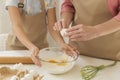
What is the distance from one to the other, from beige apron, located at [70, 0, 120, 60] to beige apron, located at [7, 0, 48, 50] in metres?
0.29

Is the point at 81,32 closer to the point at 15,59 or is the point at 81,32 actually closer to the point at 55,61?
the point at 55,61

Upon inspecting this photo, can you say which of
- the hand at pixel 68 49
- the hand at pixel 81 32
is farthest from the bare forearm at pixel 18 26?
the hand at pixel 81 32

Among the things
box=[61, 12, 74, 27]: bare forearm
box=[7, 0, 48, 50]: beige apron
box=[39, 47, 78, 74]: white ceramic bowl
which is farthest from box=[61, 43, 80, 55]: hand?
box=[7, 0, 48, 50]: beige apron

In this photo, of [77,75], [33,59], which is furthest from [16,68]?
[77,75]

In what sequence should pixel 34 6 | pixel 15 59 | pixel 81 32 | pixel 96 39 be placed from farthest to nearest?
pixel 34 6 < pixel 96 39 < pixel 15 59 < pixel 81 32

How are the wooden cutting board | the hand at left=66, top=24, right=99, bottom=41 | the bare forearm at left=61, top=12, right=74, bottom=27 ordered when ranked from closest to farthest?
the hand at left=66, top=24, right=99, bottom=41 → the wooden cutting board → the bare forearm at left=61, top=12, right=74, bottom=27

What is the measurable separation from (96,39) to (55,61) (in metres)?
0.28

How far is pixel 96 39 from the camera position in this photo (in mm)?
1382

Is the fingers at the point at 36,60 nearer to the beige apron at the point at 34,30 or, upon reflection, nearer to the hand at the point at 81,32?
the hand at the point at 81,32

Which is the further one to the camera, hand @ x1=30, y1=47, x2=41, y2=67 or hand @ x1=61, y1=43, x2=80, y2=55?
hand @ x1=61, y1=43, x2=80, y2=55

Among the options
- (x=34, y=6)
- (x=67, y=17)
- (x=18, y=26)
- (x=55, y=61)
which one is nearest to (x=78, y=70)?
(x=55, y=61)

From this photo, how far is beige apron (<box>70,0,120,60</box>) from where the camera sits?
1.35m

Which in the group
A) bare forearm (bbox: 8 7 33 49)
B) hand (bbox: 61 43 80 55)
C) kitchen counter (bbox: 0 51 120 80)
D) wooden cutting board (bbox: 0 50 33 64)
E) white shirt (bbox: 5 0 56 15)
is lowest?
kitchen counter (bbox: 0 51 120 80)

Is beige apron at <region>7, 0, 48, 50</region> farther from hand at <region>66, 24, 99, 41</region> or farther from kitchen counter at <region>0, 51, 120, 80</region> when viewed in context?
hand at <region>66, 24, 99, 41</region>
